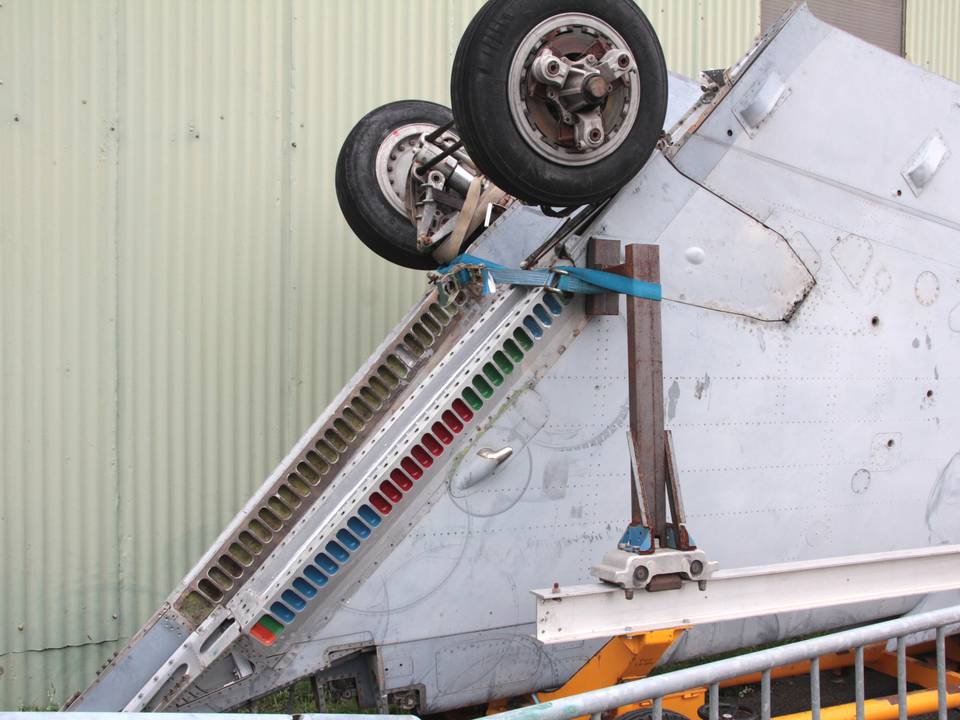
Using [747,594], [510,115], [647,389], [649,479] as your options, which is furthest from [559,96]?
[747,594]

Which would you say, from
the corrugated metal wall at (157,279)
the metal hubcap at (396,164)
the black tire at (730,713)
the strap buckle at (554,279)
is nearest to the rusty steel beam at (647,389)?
the strap buckle at (554,279)

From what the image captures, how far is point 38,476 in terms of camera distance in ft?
16.9

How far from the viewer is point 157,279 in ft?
17.9

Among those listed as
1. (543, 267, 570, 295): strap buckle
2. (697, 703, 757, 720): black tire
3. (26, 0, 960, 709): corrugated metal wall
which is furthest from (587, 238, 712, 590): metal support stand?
(26, 0, 960, 709): corrugated metal wall

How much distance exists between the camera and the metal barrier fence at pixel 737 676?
221 cm

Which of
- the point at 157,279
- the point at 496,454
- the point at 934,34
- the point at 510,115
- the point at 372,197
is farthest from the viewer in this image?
the point at 934,34

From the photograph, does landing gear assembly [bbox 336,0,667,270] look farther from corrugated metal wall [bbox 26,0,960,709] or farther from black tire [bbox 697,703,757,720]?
corrugated metal wall [bbox 26,0,960,709]

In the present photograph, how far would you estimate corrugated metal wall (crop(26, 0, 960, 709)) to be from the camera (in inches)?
202

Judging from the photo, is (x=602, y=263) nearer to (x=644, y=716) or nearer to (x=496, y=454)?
(x=496, y=454)

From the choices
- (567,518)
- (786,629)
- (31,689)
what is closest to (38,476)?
(31,689)

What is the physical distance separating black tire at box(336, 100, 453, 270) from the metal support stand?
4.91 feet

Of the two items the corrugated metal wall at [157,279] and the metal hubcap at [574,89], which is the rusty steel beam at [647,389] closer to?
the metal hubcap at [574,89]

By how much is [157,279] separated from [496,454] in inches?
117

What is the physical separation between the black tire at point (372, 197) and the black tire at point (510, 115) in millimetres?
1441
